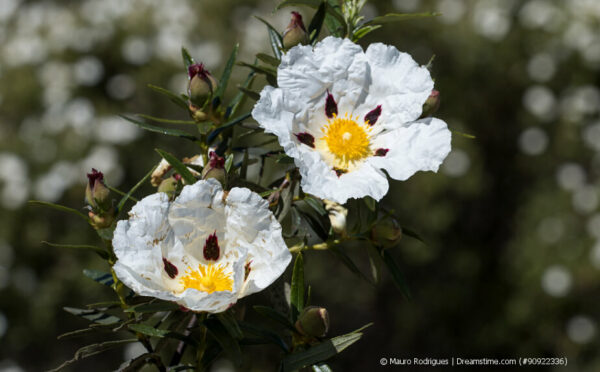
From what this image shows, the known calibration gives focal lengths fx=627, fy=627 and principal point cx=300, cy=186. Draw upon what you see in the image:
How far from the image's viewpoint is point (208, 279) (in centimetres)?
104

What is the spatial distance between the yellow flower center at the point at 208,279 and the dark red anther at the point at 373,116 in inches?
15.2

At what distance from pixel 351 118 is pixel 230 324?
472mm

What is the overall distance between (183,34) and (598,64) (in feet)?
11.4

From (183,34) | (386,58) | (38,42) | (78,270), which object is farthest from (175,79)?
(386,58)

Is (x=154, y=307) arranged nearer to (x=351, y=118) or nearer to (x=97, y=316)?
(x=97, y=316)

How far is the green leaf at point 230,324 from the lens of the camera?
0.90 metres

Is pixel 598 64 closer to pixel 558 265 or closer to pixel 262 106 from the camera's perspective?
pixel 558 265

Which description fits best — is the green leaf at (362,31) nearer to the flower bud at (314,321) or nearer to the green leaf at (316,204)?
the green leaf at (316,204)

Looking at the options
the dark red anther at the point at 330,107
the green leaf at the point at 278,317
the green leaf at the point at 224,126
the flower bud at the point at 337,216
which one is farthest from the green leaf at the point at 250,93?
the green leaf at the point at 278,317

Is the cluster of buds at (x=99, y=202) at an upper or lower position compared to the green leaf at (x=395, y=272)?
upper

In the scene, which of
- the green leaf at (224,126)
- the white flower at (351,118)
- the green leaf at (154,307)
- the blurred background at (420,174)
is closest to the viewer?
the green leaf at (154,307)

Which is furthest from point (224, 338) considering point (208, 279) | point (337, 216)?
point (337, 216)

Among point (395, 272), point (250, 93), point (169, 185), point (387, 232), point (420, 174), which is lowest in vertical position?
point (420, 174)

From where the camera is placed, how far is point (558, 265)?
15.4 ft
